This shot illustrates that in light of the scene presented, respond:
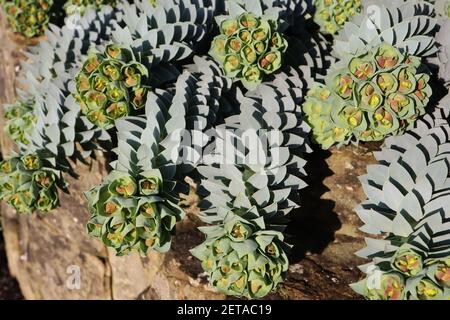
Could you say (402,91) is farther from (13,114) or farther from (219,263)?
(13,114)

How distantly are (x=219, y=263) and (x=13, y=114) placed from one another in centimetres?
84

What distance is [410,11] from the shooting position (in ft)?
3.84

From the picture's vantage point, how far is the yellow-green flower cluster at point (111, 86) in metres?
1.12

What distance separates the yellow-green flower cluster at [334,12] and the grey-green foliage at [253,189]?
247 millimetres

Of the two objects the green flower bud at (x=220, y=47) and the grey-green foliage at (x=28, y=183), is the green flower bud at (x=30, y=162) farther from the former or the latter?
the green flower bud at (x=220, y=47)

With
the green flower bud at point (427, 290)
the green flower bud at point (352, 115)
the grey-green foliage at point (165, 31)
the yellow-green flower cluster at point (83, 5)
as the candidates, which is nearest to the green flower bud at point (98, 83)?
the grey-green foliage at point (165, 31)

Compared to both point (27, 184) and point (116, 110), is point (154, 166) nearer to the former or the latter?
point (116, 110)

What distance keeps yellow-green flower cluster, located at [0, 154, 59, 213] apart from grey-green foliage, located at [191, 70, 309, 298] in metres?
0.41

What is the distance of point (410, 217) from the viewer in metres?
0.99

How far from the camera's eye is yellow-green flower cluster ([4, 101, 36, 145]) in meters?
1.37

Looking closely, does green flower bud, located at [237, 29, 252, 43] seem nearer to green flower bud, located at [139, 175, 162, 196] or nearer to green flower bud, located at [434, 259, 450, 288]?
green flower bud, located at [139, 175, 162, 196]

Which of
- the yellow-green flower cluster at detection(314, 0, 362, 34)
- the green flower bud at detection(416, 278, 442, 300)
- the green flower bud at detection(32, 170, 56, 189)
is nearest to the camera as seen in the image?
the green flower bud at detection(416, 278, 442, 300)

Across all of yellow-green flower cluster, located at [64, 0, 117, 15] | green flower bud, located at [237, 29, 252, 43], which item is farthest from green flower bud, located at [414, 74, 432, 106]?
yellow-green flower cluster, located at [64, 0, 117, 15]
